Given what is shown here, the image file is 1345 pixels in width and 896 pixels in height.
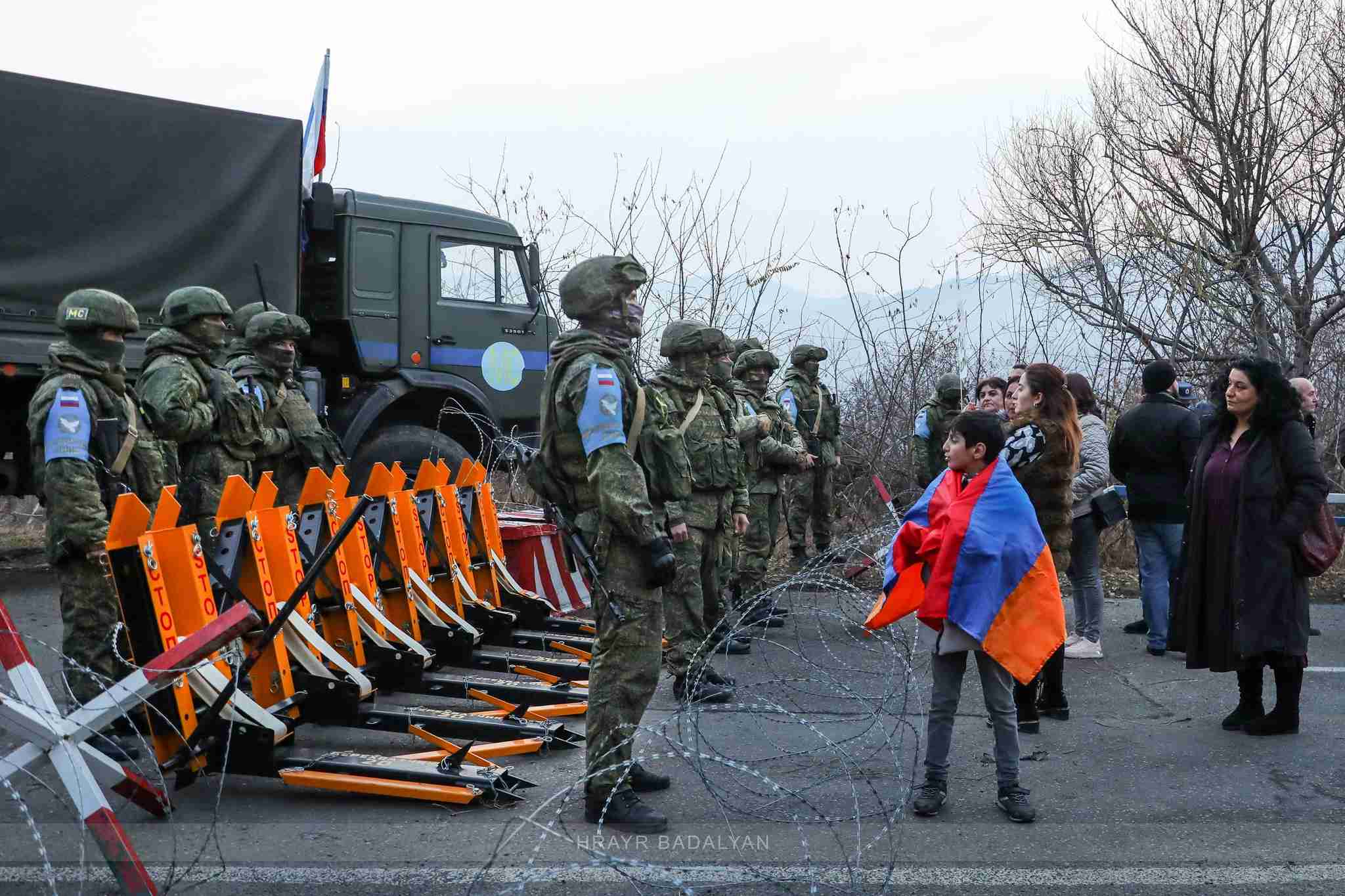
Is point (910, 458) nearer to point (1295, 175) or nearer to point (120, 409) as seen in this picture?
point (1295, 175)

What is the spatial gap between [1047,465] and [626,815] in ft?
10.5

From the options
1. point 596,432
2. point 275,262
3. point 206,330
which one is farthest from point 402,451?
point 596,432

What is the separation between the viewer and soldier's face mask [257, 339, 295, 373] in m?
7.47

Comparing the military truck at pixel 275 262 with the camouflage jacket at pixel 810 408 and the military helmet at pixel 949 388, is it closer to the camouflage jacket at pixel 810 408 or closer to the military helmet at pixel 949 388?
the camouflage jacket at pixel 810 408

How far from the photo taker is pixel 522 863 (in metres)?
4.06

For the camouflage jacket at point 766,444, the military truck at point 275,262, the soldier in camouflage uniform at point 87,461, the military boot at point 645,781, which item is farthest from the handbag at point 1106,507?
the soldier in camouflage uniform at point 87,461

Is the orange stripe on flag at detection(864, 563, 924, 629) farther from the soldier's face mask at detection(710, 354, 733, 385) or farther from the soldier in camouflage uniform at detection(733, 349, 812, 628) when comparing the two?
the soldier in camouflage uniform at detection(733, 349, 812, 628)

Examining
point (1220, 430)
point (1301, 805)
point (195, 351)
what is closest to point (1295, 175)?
point (1220, 430)

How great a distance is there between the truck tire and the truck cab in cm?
1

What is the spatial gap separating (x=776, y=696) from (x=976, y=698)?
1.11 metres

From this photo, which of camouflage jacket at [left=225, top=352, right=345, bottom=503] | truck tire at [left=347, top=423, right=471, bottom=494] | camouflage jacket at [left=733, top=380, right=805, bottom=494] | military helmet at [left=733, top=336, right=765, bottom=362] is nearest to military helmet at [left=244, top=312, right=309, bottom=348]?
camouflage jacket at [left=225, top=352, right=345, bottom=503]

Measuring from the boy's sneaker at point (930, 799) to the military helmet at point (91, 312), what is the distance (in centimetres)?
418

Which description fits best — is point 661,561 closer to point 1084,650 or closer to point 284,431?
point 284,431

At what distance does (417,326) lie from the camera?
409 inches
